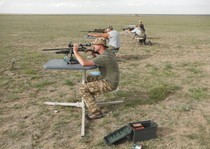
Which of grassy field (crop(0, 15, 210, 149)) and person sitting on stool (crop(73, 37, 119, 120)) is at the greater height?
person sitting on stool (crop(73, 37, 119, 120))

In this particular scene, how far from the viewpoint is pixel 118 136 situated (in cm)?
518

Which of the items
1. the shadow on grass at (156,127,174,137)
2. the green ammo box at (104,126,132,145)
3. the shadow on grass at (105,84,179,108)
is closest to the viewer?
the green ammo box at (104,126,132,145)

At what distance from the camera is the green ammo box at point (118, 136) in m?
5.11

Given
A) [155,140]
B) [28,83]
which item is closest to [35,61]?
[28,83]

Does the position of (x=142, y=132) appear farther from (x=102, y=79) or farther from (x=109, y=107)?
(x=109, y=107)

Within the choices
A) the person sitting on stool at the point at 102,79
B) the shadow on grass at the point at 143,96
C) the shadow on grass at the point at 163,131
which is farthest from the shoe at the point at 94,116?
the shadow on grass at the point at 163,131

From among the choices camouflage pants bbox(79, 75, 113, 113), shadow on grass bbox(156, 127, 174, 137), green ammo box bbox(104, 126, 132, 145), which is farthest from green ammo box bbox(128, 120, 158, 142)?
camouflage pants bbox(79, 75, 113, 113)

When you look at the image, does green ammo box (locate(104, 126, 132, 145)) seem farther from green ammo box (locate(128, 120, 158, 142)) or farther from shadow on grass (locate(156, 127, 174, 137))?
shadow on grass (locate(156, 127, 174, 137))

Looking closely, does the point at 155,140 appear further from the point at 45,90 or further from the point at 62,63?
the point at 45,90

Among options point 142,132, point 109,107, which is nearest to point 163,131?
point 142,132

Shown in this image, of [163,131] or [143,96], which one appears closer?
[163,131]

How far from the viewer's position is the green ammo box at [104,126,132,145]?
5113 mm

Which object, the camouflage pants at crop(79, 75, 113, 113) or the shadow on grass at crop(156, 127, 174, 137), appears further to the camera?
the camouflage pants at crop(79, 75, 113, 113)

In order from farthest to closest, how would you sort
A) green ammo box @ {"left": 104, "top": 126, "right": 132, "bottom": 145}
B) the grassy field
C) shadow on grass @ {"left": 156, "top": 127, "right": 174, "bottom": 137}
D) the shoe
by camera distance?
the shoe → shadow on grass @ {"left": 156, "top": 127, "right": 174, "bottom": 137} → the grassy field → green ammo box @ {"left": 104, "top": 126, "right": 132, "bottom": 145}
